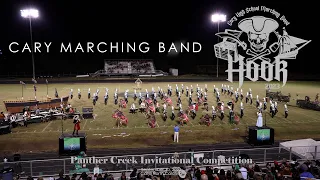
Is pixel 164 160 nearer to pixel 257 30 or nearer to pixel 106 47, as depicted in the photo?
pixel 257 30

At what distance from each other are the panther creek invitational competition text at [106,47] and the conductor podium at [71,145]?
41316 millimetres

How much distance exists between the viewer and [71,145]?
13758 mm

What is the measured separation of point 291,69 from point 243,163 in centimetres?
4841

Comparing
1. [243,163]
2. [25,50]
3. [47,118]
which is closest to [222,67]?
[25,50]

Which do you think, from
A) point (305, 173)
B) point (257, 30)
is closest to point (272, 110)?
A: point (305, 173)

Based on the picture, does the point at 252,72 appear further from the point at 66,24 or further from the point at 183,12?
the point at 66,24

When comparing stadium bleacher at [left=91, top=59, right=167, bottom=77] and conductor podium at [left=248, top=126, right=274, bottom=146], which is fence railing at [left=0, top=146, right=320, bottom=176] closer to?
conductor podium at [left=248, top=126, right=274, bottom=146]

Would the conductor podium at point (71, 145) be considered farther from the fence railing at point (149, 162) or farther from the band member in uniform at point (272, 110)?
the band member in uniform at point (272, 110)

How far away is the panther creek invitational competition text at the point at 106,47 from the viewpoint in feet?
175

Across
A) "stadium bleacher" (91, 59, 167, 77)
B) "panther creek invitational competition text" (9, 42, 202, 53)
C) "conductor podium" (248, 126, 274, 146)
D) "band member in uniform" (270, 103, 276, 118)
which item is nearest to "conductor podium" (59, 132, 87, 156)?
"conductor podium" (248, 126, 274, 146)

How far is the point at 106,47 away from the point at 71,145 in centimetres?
4436

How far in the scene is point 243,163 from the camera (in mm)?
10359

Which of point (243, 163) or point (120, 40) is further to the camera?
point (120, 40)

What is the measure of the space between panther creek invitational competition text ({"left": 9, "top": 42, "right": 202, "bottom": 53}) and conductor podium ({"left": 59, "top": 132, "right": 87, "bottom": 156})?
41316 millimetres
